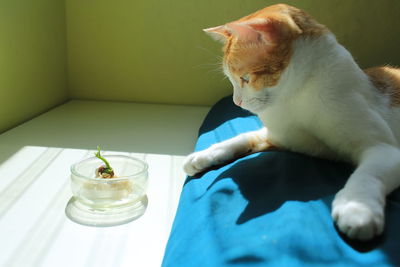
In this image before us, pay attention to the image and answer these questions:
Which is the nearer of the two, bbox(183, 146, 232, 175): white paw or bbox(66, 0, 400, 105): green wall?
bbox(183, 146, 232, 175): white paw

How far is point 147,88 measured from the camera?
2.37 meters

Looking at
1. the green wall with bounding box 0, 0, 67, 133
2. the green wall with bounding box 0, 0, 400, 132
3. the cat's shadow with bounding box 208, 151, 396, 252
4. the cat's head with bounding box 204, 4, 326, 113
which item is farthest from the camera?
the green wall with bounding box 0, 0, 400, 132

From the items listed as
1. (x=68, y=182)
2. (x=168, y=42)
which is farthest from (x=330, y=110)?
(x=168, y=42)

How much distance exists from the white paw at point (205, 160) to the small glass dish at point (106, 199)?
0.12m

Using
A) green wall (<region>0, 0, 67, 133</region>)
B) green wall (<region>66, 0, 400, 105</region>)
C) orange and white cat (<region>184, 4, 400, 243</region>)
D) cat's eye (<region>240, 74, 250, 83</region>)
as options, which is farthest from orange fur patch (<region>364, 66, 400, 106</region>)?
green wall (<region>0, 0, 67, 133</region>)

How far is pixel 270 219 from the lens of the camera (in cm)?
71

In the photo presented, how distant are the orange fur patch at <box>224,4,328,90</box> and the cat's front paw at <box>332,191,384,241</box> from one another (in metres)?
0.36

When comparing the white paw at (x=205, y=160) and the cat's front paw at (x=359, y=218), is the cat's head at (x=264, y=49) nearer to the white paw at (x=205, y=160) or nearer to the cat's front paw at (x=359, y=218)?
the white paw at (x=205, y=160)

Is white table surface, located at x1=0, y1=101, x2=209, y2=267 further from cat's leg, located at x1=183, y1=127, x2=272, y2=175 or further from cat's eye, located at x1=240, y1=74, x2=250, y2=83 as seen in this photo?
cat's eye, located at x1=240, y1=74, x2=250, y2=83

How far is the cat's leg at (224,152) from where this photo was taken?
3.44 ft

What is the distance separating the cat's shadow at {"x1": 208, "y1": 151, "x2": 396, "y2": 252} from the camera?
2.55 ft

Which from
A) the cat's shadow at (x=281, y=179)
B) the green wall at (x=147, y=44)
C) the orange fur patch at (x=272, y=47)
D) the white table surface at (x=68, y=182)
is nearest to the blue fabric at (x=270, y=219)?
the cat's shadow at (x=281, y=179)

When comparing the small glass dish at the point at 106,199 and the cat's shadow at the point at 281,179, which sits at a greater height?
the cat's shadow at the point at 281,179

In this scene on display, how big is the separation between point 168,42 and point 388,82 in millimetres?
1450
